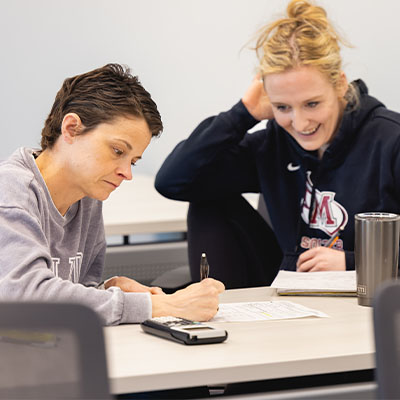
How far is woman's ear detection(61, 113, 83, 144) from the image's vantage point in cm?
153

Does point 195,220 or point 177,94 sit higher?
point 177,94

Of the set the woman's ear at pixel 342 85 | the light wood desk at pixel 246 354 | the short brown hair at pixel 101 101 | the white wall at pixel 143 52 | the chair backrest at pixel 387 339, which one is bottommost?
the light wood desk at pixel 246 354

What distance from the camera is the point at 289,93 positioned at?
1986mm

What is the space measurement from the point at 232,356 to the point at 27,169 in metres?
0.61

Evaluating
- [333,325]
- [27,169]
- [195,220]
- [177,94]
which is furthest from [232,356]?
[177,94]

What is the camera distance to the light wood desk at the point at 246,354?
1.05 meters

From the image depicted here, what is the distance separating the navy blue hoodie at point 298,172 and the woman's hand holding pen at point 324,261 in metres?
0.03

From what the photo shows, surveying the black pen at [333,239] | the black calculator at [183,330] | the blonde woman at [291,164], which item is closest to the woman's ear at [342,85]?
the blonde woman at [291,164]

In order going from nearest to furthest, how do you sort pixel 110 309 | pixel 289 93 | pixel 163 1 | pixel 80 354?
pixel 80 354
pixel 110 309
pixel 289 93
pixel 163 1

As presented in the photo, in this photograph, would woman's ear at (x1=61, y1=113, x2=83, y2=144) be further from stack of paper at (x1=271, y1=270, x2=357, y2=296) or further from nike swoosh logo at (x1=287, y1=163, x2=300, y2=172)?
nike swoosh logo at (x1=287, y1=163, x2=300, y2=172)

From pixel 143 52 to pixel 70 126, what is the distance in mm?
2594

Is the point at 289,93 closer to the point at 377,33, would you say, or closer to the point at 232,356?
the point at 232,356

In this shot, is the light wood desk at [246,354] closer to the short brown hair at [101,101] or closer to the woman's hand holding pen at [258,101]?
the short brown hair at [101,101]

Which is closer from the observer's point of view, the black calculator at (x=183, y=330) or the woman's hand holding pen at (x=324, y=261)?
the black calculator at (x=183, y=330)
